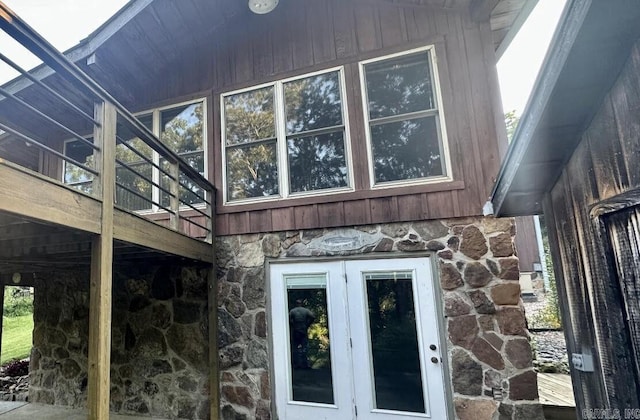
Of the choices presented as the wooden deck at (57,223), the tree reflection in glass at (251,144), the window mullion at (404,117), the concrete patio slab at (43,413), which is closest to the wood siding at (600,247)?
the window mullion at (404,117)

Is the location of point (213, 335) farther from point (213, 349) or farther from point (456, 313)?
point (456, 313)

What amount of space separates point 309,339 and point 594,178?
129 inches

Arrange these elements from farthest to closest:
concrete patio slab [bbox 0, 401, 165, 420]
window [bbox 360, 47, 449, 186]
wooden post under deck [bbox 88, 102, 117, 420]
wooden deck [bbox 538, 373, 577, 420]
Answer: concrete patio slab [bbox 0, 401, 165, 420]
window [bbox 360, 47, 449, 186]
wooden deck [bbox 538, 373, 577, 420]
wooden post under deck [bbox 88, 102, 117, 420]

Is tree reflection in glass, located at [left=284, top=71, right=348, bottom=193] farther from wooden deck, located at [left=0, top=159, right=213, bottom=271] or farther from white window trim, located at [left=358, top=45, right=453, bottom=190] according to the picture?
wooden deck, located at [left=0, top=159, right=213, bottom=271]

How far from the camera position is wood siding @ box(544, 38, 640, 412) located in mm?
1472

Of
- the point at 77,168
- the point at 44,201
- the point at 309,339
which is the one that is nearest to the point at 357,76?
the point at 309,339

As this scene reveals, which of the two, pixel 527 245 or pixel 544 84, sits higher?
pixel 544 84

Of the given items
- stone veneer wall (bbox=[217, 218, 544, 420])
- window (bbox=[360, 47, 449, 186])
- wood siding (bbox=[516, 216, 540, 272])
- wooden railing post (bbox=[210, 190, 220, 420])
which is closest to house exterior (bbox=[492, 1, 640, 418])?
stone veneer wall (bbox=[217, 218, 544, 420])

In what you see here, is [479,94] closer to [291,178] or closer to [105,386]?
[291,178]

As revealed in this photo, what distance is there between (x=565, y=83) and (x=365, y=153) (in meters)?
2.86

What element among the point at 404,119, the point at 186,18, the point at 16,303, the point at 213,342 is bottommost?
the point at 213,342

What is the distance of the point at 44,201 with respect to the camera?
2072mm

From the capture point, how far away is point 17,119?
5.48 meters

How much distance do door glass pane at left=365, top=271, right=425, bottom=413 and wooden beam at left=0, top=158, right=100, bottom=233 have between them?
283cm
